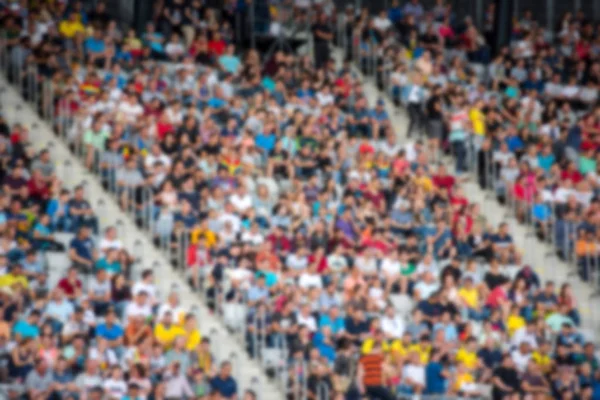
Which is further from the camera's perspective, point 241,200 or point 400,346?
point 241,200

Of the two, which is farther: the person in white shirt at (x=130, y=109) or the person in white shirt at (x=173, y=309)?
the person in white shirt at (x=130, y=109)

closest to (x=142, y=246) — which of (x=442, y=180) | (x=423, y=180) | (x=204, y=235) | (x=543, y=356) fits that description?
(x=204, y=235)

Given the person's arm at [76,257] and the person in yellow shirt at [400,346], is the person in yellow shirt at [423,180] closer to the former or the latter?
the person in yellow shirt at [400,346]

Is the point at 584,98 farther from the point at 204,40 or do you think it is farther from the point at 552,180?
the point at 204,40

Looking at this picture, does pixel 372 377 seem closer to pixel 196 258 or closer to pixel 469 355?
pixel 469 355

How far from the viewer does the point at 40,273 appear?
21219 millimetres

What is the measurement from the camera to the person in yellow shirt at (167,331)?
21344 mm

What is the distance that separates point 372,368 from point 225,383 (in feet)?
7.00

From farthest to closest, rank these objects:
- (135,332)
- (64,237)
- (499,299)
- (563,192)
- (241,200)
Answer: (563,192)
(499,299)
(241,200)
(64,237)
(135,332)

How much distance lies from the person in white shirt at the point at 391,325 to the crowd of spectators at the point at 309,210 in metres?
0.05

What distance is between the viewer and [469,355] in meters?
22.9

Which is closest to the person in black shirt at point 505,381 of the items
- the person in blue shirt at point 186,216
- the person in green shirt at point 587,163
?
the person in blue shirt at point 186,216

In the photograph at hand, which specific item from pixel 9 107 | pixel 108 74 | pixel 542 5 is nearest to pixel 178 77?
pixel 108 74

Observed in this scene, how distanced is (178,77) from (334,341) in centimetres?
603
